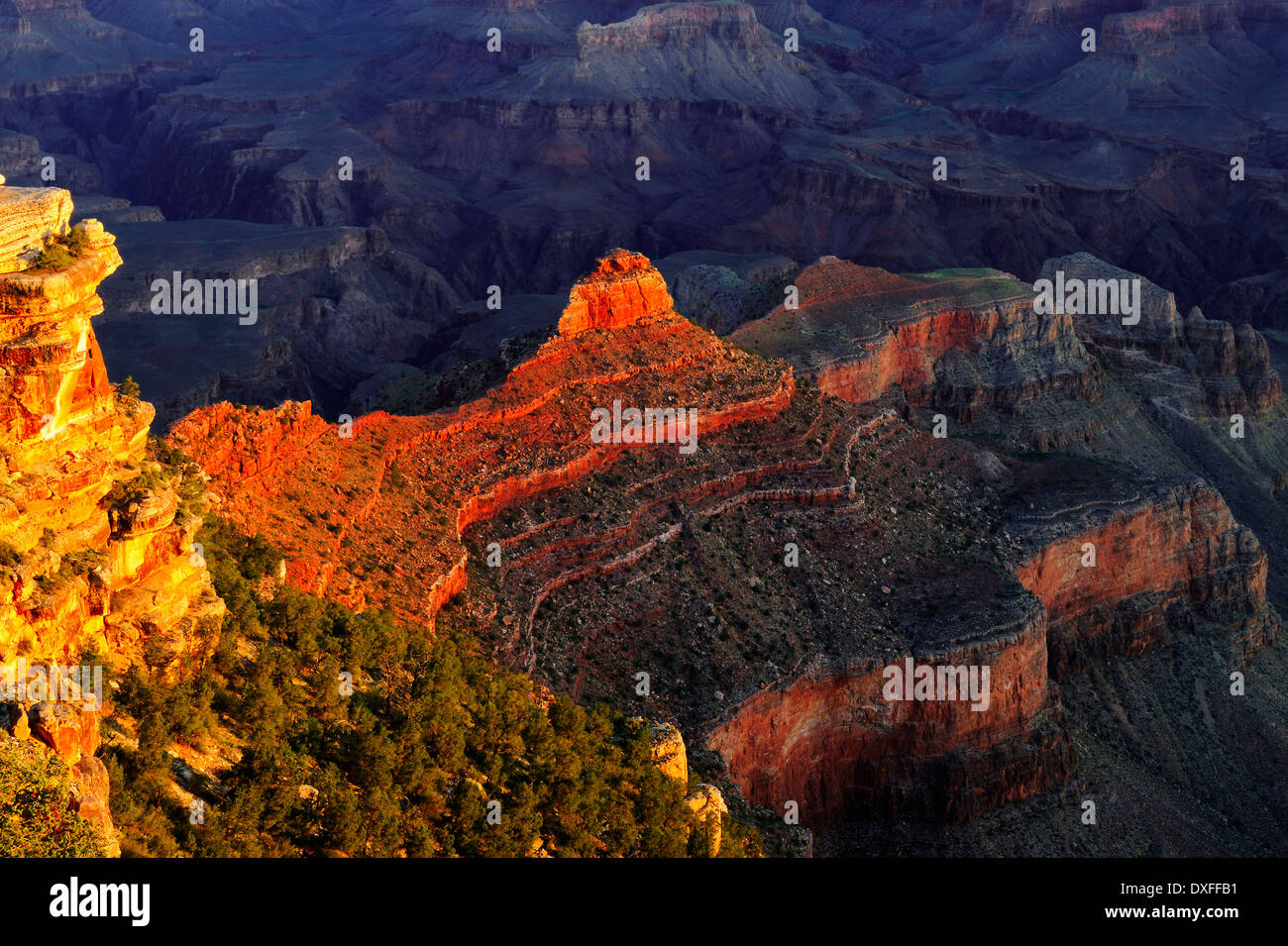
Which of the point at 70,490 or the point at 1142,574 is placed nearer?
the point at 70,490

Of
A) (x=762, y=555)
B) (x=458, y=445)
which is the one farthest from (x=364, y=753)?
(x=762, y=555)

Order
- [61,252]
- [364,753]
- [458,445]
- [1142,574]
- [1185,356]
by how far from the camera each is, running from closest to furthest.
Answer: [61,252] → [364,753] → [458,445] → [1142,574] → [1185,356]

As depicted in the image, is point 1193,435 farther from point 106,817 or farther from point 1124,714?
point 106,817

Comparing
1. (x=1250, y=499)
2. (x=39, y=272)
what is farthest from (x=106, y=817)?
(x=1250, y=499)

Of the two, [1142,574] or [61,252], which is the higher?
[61,252]

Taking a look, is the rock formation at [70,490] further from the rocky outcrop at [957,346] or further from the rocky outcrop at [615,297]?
the rocky outcrop at [957,346]

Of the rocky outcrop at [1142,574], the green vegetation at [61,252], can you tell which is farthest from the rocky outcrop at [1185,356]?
the green vegetation at [61,252]

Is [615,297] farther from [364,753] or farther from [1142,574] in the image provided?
[364,753]
